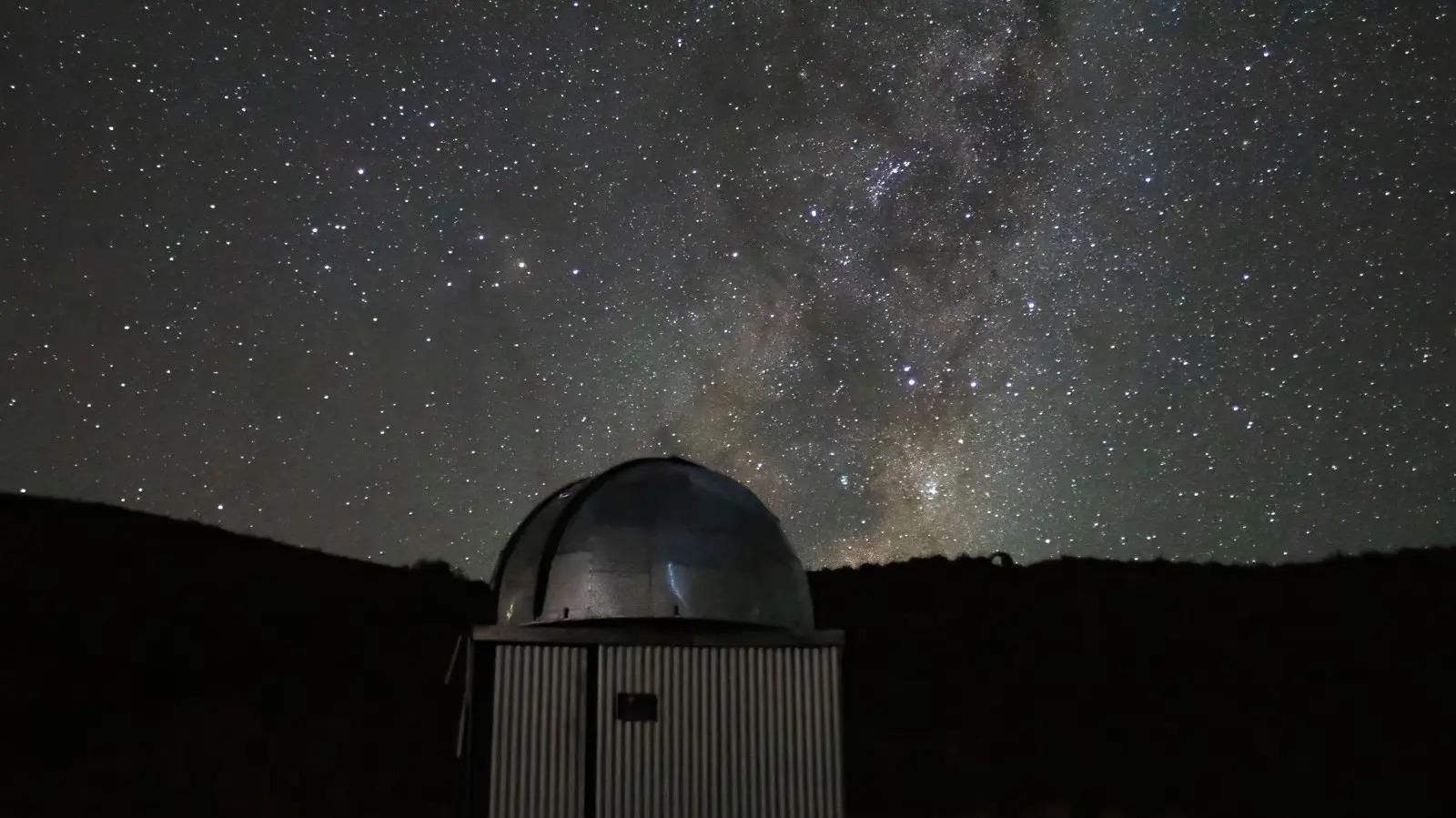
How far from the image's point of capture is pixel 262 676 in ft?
81.4

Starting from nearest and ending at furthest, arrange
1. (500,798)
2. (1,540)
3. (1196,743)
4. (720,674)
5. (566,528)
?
(500,798) → (720,674) → (566,528) → (1196,743) → (1,540)

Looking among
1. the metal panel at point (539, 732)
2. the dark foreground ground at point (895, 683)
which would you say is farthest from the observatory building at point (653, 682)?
the dark foreground ground at point (895, 683)

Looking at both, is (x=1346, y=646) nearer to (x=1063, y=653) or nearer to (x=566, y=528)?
(x=1063, y=653)

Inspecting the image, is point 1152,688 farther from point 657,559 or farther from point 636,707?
point 636,707

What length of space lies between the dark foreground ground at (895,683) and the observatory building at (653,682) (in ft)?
32.6

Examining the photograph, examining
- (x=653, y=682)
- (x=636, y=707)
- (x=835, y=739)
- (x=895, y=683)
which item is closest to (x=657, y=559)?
(x=653, y=682)

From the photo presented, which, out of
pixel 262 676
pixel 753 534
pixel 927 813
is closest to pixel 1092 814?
pixel 927 813

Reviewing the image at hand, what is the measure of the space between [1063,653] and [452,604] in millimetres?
19883

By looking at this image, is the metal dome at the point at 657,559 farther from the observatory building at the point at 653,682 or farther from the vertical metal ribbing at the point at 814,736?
the vertical metal ribbing at the point at 814,736

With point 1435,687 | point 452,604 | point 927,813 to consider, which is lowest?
point 927,813

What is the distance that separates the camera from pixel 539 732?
9.51 metres

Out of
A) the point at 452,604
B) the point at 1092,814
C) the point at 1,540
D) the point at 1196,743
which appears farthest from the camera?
the point at 452,604

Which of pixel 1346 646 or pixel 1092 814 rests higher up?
pixel 1346 646

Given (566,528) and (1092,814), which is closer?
(566,528)
